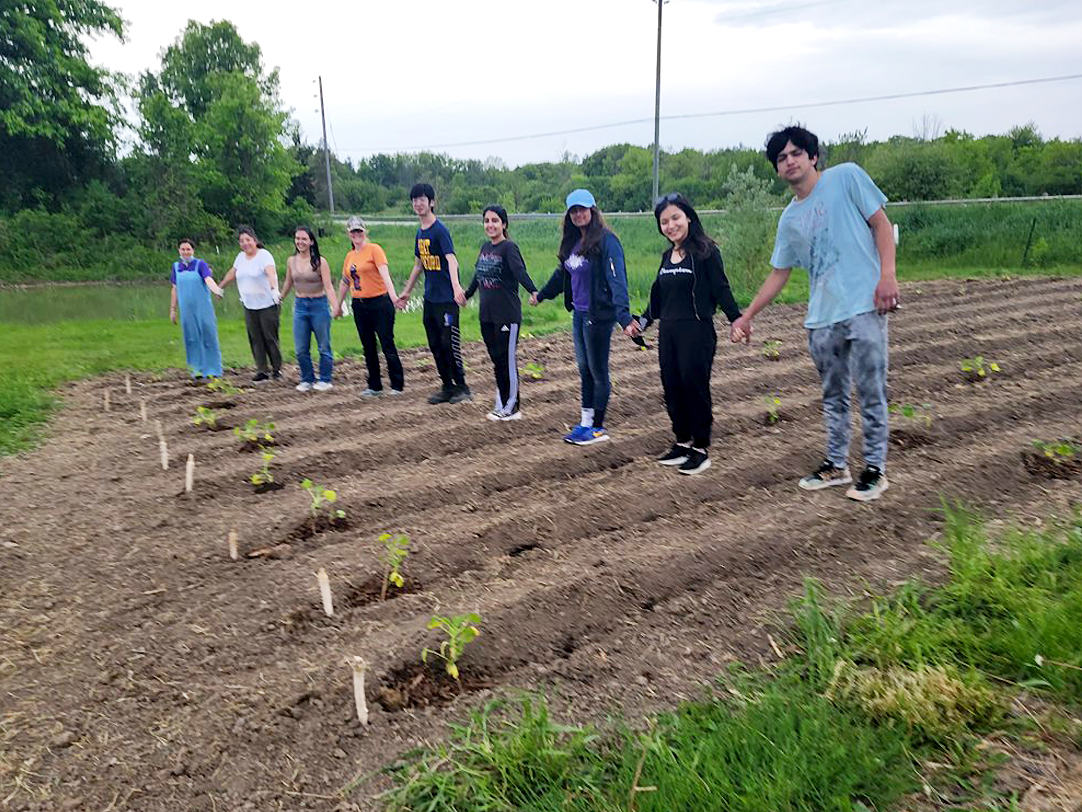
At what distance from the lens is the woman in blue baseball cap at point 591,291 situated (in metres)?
4.98

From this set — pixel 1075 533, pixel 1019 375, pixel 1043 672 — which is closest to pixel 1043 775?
pixel 1043 672

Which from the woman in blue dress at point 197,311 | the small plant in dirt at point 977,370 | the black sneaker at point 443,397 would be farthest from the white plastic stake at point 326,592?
the small plant in dirt at point 977,370

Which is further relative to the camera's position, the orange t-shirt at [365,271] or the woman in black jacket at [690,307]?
the orange t-shirt at [365,271]

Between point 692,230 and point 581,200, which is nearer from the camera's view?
point 692,230

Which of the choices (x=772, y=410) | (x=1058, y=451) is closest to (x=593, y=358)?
(x=772, y=410)

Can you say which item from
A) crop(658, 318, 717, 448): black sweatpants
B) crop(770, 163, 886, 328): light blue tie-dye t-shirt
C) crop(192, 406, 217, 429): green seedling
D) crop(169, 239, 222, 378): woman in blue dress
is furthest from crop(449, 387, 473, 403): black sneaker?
crop(770, 163, 886, 328): light blue tie-dye t-shirt

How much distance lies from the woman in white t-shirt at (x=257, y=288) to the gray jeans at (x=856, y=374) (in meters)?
5.29

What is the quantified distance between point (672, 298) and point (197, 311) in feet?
17.7

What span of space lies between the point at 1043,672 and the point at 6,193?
3111 centimetres

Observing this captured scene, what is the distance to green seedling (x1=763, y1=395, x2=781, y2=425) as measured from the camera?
571cm

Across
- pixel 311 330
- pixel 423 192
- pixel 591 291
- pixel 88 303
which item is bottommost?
pixel 88 303

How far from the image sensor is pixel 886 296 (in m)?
3.80

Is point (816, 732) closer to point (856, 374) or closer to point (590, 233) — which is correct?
point (856, 374)

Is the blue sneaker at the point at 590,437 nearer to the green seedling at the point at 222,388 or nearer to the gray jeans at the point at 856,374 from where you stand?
the gray jeans at the point at 856,374
